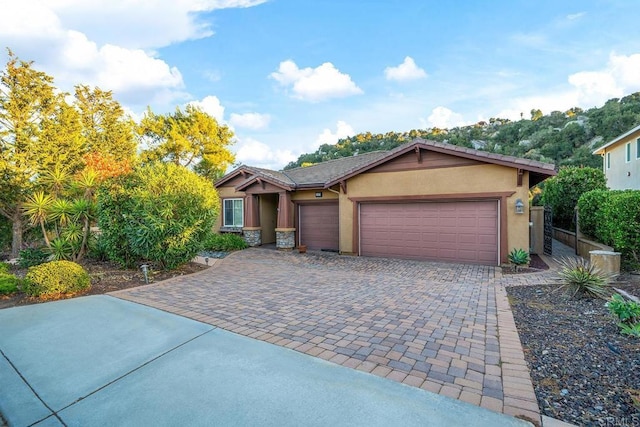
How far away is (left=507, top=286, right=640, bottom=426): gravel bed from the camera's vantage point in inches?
103

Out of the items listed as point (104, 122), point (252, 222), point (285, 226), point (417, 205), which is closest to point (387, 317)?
point (417, 205)

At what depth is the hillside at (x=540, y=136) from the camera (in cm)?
2773

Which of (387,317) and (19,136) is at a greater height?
(19,136)

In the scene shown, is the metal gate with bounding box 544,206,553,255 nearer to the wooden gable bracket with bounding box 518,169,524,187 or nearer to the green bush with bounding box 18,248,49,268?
the wooden gable bracket with bounding box 518,169,524,187

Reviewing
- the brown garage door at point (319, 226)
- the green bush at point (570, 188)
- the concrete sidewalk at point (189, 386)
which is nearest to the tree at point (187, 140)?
the brown garage door at point (319, 226)

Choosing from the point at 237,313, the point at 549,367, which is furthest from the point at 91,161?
the point at 549,367

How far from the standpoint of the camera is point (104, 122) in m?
21.8

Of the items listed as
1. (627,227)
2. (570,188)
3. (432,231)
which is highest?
(570,188)

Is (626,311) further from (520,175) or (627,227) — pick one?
(520,175)

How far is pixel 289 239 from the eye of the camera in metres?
14.2

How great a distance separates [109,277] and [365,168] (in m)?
8.69

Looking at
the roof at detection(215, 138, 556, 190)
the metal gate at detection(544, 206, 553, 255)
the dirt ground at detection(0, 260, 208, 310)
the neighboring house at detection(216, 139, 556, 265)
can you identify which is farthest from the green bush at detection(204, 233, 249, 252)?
the metal gate at detection(544, 206, 553, 255)

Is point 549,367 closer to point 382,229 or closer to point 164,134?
point 382,229

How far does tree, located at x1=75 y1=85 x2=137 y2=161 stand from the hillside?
14963 mm
